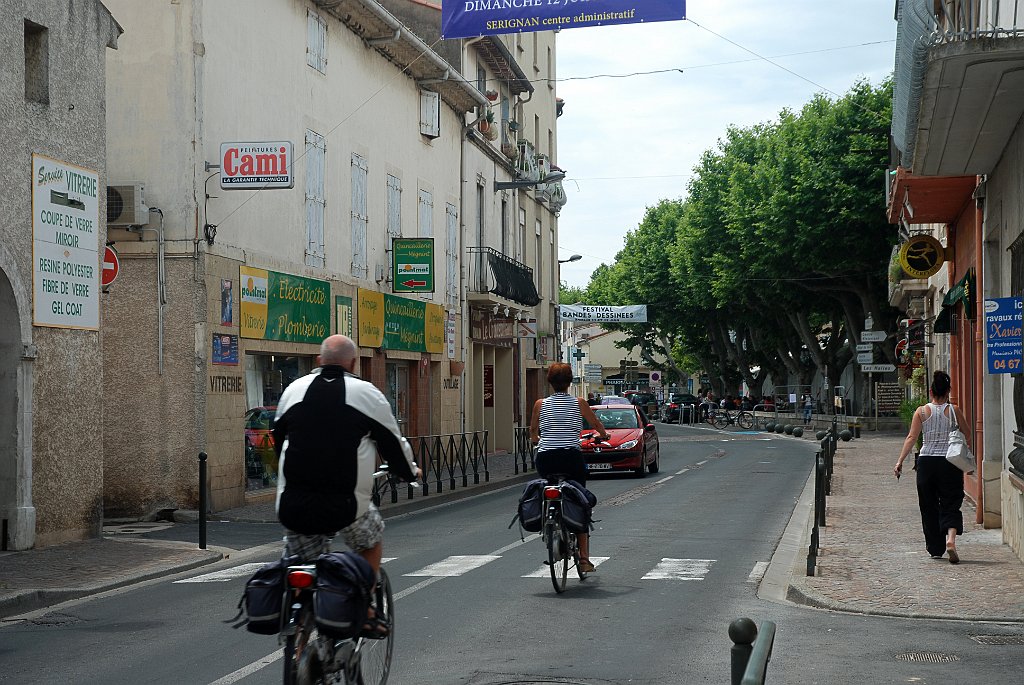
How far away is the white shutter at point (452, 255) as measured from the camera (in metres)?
32.1

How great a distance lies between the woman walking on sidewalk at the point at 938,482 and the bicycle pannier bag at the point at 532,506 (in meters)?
3.80

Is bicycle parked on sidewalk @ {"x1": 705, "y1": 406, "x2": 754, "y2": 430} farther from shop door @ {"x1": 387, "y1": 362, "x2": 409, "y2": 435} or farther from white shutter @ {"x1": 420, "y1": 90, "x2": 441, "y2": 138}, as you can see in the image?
white shutter @ {"x1": 420, "y1": 90, "x2": 441, "y2": 138}

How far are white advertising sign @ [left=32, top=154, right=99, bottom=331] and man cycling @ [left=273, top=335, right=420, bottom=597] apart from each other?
919 cm

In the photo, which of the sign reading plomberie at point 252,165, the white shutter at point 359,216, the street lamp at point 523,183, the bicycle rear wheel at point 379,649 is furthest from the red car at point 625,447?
the bicycle rear wheel at point 379,649

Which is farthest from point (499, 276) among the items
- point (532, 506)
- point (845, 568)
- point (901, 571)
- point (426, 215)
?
point (532, 506)

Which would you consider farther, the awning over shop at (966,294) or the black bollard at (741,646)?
the awning over shop at (966,294)

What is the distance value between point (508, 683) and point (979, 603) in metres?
4.41

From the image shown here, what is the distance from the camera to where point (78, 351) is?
50.1 ft

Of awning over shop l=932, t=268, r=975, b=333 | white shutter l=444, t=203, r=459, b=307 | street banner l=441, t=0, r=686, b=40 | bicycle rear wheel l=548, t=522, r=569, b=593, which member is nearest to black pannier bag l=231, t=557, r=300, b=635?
bicycle rear wheel l=548, t=522, r=569, b=593

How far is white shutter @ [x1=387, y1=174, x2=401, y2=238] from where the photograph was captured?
27.5 m

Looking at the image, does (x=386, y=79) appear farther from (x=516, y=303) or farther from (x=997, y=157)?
(x=997, y=157)

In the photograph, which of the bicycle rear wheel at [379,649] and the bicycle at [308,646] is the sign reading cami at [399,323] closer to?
the bicycle rear wheel at [379,649]

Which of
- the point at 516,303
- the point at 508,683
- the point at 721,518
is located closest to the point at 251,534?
the point at 721,518

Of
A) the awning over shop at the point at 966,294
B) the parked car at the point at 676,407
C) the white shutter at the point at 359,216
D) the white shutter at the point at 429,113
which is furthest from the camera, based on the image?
the parked car at the point at 676,407
